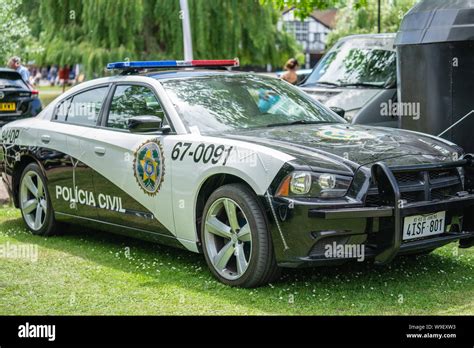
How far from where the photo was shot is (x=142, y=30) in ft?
72.9

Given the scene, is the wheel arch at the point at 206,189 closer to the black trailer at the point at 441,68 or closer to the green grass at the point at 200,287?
the green grass at the point at 200,287

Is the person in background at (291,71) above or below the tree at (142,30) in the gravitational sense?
below

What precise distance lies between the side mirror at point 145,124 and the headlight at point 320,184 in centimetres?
142

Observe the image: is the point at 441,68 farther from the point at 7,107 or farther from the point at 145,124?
the point at 7,107

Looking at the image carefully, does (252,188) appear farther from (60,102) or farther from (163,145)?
(60,102)

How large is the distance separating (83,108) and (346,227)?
3202mm

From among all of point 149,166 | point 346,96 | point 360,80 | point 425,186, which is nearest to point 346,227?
point 425,186

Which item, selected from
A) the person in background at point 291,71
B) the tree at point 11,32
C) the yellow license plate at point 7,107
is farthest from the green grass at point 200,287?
the tree at point 11,32

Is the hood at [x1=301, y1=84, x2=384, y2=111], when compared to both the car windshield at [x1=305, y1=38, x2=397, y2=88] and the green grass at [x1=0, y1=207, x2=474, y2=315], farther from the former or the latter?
the green grass at [x1=0, y1=207, x2=474, y2=315]

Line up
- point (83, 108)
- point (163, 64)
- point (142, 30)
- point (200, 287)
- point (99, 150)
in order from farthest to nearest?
point (142, 30), point (83, 108), point (163, 64), point (99, 150), point (200, 287)

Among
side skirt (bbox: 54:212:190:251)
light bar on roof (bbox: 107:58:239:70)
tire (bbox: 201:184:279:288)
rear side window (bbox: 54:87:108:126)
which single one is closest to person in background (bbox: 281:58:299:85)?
light bar on roof (bbox: 107:58:239:70)

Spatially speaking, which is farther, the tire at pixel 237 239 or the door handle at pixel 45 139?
the door handle at pixel 45 139

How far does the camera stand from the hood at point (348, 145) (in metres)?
5.73

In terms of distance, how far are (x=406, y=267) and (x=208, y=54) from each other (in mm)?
15954
